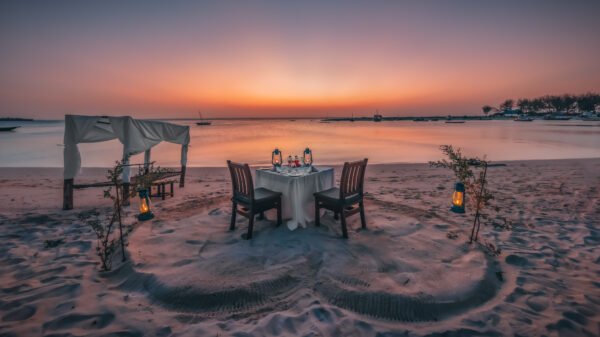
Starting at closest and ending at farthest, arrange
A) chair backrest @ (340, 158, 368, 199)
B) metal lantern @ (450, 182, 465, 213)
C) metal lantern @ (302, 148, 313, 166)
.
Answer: chair backrest @ (340, 158, 368, 199) < metal lantern @ (450, 182, 465, 213) < metal lantern @ (302, 148, 313, 166)

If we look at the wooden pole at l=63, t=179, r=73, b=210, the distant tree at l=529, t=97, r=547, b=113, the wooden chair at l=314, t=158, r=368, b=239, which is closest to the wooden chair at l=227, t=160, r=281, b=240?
the wooden chair at l=314, t=158, r=368, b=239

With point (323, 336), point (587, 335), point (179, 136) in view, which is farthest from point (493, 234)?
point (179, 136)

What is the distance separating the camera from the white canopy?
5.72m

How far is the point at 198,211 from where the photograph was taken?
211 inches

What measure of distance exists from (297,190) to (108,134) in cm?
521

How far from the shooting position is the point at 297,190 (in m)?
4.20

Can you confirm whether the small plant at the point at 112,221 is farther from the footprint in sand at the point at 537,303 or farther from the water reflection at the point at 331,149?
the water reflection at the point at 331,149

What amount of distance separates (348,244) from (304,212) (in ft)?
2.99

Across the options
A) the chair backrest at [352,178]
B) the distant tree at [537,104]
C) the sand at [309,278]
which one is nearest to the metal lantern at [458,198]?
the sand at [309,278]

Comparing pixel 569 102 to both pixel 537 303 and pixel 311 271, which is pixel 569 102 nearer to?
pixel 537 303

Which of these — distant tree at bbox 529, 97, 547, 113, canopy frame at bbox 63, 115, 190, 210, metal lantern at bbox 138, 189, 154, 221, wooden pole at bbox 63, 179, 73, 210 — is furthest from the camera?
distant tree at bbox 529, 97, 547, 113

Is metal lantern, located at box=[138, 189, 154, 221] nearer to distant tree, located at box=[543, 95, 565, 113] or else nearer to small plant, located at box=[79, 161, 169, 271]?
small plant, located at box=[79, 161, 169, 271]

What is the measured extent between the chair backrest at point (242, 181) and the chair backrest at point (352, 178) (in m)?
1.34

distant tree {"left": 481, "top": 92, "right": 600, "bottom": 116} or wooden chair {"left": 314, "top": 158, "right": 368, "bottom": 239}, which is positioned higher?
distant tree {"left": 481, "top": 92, "right": 600, "bottom": 116}
